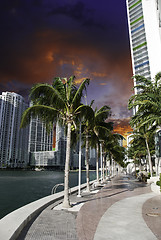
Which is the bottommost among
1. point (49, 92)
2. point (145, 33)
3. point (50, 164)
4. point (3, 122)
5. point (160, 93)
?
point (50, 164)

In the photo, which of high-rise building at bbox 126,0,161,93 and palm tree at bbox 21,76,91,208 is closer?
palm tree at bbox 21,76,91,208

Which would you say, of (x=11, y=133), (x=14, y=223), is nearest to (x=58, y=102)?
(x=14, y=223)

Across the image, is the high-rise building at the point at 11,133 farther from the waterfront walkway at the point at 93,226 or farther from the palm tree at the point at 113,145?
the waterfront walkway at the point at 93,226

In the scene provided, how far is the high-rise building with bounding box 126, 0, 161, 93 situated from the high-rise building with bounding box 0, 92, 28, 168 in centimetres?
12100

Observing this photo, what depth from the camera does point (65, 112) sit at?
12172 millimetres

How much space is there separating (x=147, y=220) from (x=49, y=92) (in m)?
8.60

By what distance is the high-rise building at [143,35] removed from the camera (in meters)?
90.2

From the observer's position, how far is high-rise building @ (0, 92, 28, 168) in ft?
581

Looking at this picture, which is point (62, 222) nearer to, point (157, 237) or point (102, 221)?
point (102, 221)

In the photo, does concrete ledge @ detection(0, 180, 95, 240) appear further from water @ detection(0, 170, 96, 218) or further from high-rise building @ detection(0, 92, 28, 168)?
high-rise building @ detection(0, 92, 28, 168)

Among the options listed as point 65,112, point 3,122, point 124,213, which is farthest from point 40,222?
point 3,122

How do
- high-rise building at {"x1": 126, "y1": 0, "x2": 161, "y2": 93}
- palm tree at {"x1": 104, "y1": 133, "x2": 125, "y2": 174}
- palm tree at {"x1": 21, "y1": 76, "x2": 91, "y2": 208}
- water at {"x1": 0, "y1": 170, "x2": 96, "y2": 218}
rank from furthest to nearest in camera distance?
1. high-rise building at {"x1": 126, "y1": 0, "x2": 161, "y2": 93}
2. palm tree at {"x1": 104, "y1": 133, "x2": 125, "y2": 174}
3. water at {"x1": 0, "y1": 170, "x2": 96, "y2": 218}
4. palm tree at {"x1": 21, "y1": 76, "x2": 91, "y2": 208}

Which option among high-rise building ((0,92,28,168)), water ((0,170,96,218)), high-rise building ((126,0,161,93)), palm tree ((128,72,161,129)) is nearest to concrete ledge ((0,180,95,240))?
water ((0,170,96,218))

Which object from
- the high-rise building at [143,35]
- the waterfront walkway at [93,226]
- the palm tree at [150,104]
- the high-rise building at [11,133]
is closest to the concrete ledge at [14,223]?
the waterfront walkway at [93,226]
